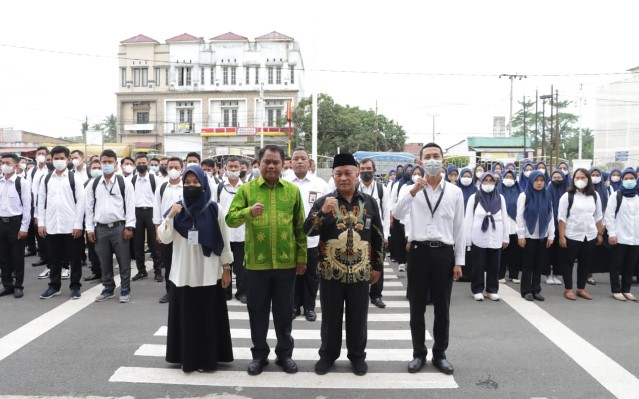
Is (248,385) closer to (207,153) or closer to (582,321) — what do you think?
(582,321)

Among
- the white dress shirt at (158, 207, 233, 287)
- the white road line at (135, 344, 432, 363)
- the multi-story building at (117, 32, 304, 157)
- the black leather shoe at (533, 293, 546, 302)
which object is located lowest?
the white road line at (135, 344, 432, 363)

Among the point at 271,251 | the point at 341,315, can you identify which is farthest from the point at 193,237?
the point at 341,315

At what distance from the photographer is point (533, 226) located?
8047 millimetres

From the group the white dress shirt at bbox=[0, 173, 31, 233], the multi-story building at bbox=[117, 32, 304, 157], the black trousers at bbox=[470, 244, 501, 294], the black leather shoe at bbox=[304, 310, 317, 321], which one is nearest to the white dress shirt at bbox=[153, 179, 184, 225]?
A: the white dress shirt at bbox=[0, 173, 31, 233]

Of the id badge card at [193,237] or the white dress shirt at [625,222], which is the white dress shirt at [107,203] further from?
the white dress shirt at [625,222]

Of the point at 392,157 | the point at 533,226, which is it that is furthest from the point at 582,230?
the point at 392,157

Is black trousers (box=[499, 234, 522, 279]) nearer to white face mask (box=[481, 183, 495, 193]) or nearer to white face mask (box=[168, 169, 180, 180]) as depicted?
white face mask (box=[481, 183, 495, 193])

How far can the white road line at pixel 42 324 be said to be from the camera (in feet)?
18.2

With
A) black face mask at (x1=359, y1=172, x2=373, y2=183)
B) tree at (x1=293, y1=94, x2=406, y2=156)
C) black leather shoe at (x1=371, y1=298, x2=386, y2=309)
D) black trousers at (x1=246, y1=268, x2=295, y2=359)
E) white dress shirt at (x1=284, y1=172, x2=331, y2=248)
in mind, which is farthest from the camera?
tree at (x1=293, y1=94, x2=406, y2=156)

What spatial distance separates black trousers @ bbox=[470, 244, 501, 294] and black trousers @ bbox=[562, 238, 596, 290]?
1.10m

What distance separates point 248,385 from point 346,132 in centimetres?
3967

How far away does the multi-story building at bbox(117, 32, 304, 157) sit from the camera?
52.6 meters

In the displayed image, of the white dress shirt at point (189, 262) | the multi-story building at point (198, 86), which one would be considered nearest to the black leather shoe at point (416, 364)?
the white dress shirt at point (189, 262)

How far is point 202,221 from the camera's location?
15.9 ft
